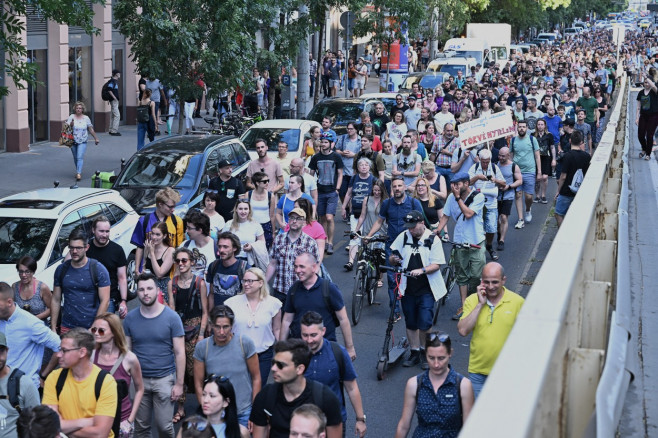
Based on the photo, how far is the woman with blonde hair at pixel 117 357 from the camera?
7305 mm

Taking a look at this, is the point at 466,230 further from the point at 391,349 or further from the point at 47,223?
the point at 47,223

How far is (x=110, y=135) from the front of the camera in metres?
30.2

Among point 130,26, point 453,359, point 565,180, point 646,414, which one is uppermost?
point 130,26

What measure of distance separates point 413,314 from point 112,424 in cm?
458

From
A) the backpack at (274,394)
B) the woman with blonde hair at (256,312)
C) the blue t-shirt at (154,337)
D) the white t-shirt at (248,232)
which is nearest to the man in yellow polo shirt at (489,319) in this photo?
the woman with blonde hair at (256,312)

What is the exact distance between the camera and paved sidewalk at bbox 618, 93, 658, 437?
22.2 ft

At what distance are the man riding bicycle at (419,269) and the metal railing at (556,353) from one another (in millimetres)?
3588

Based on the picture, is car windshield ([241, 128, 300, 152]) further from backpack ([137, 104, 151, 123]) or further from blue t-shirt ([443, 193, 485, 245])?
blue t-shirt ([443, 193, 485, 245])

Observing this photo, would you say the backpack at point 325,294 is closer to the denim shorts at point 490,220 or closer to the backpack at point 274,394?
the backpack at point 274,394

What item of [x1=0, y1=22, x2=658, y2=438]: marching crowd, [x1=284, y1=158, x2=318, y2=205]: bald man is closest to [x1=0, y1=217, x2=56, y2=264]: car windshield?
[x1=0, y1=22, x2=658, y2=438]: marching crowd

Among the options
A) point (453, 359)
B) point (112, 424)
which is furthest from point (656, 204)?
point (112, 424)

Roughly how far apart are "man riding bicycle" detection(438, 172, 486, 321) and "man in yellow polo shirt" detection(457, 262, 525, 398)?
4320 mm

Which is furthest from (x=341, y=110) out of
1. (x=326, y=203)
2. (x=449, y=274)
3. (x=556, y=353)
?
(x=556, y=353)

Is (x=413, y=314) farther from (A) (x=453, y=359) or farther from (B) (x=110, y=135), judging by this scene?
(B) (x=110, y=135)
